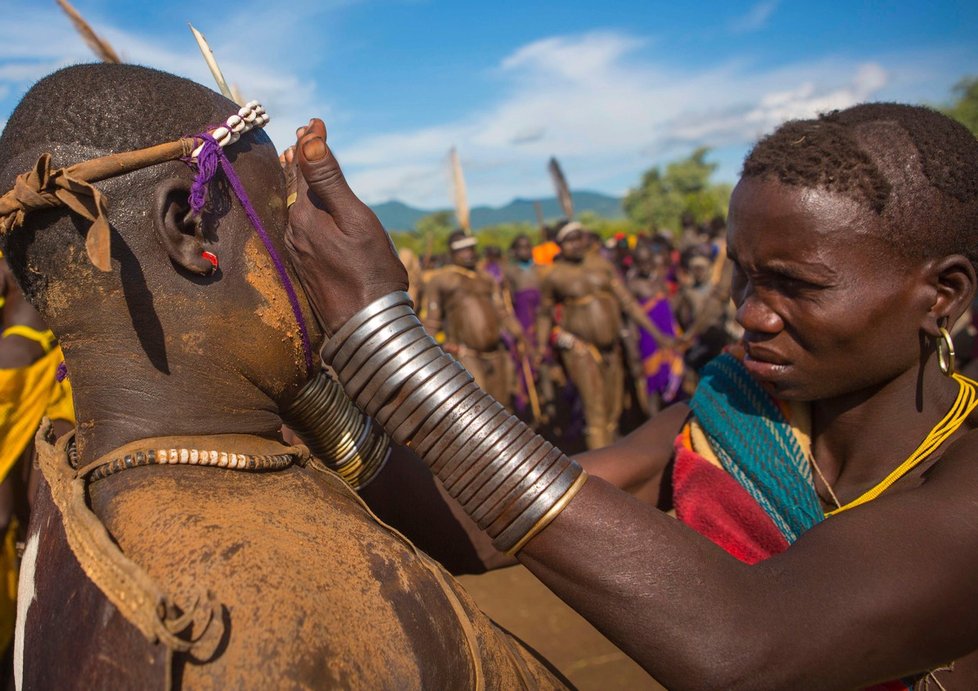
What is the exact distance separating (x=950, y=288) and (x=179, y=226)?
5.29ft

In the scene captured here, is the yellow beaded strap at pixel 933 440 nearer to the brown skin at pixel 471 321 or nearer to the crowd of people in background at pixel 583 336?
the crowd of people in background at pixel 583 336

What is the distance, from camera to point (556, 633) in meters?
5.29

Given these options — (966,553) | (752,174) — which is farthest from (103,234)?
(966,553)

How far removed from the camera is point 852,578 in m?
1.24

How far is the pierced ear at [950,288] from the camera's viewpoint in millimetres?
1554

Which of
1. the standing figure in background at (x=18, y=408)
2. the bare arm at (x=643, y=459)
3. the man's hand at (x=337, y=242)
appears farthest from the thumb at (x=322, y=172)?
the standing figure in background at (x=18, y=408)

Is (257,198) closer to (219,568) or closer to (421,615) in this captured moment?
(219,568)

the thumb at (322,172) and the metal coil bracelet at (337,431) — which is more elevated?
the thumb at (322,172)

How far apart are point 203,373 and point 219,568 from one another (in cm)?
43

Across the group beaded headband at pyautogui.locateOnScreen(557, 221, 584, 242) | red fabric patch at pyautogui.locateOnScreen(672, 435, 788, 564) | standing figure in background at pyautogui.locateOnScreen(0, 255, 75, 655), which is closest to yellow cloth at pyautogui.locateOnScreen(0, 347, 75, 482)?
standing figure in background at pyautogui.locateOnScreen(0, 255, 75, 655)

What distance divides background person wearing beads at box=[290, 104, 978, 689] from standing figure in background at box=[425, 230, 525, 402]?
7.65 metres

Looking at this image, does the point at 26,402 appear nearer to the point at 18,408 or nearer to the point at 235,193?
the point at 18,408

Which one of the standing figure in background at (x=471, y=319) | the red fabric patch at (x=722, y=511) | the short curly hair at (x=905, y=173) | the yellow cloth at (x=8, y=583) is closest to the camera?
the short curly hair at (x=905, y=173)

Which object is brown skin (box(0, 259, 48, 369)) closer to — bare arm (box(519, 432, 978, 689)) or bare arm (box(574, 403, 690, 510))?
bare arm (box(574, 403, 690, 510))
